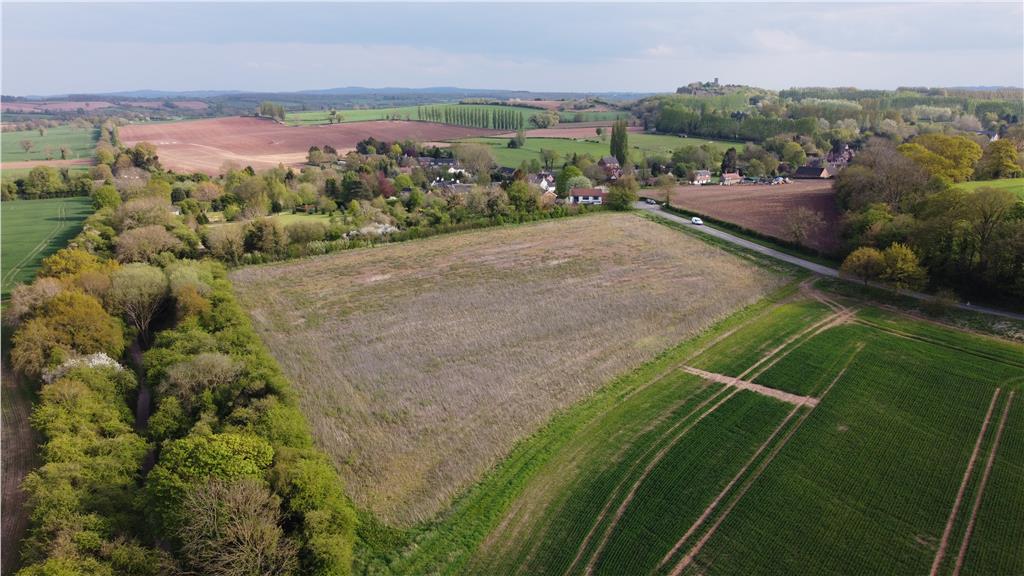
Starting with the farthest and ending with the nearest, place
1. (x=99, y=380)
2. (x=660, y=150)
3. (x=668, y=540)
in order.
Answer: (x=660, y=150) → (x=99, y=380) → (x=668, y=540)

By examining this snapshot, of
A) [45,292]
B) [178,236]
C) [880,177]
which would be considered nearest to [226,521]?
[45,292]

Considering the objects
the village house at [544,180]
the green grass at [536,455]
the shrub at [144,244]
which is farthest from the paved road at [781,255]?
the shrub at [144,244]

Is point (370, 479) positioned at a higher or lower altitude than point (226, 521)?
lower

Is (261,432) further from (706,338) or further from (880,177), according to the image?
(880,177)

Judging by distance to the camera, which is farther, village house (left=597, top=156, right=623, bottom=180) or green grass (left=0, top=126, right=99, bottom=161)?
green grass (left=0, top=126, right=99, bottom=161)

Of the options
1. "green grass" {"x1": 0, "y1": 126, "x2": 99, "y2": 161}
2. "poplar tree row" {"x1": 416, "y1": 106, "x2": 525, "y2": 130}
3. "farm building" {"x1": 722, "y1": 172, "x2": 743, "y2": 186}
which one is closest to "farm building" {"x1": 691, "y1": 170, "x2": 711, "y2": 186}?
"farm building" {"x1": 722, "y1": 172, "x2": 743, "y2": 186}

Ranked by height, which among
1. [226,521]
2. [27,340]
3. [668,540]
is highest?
[27,340]

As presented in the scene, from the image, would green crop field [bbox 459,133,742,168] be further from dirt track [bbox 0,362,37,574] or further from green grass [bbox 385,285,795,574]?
dirt track [bbox 0,362,37,574]
